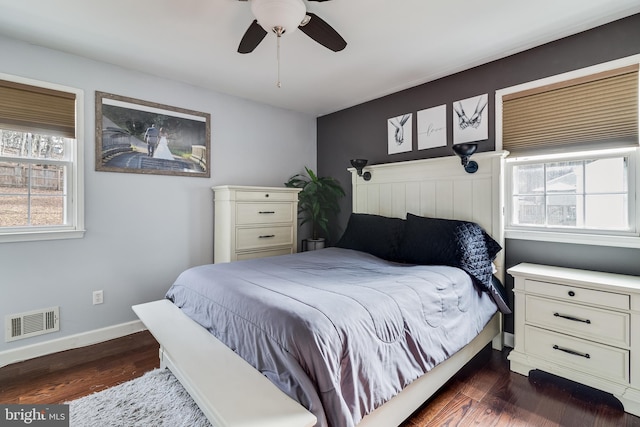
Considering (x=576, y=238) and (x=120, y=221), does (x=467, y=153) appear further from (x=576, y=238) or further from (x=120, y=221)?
(x=120, y=221)

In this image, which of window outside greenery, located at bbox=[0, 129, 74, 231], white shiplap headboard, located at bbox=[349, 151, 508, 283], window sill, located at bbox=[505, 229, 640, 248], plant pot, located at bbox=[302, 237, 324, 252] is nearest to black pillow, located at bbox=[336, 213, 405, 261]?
white shiplap headboard, located at bbox=[349, 151, 508, 283]

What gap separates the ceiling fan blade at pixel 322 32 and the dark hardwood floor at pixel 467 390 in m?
2.24

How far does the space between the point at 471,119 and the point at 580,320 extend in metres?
1.76

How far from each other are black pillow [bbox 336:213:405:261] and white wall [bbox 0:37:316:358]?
4.65 ft

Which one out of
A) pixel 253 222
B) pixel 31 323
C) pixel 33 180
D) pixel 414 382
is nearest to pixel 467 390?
pixel 414 382

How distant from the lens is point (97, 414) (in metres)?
1.68

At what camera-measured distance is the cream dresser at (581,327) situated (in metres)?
1.73

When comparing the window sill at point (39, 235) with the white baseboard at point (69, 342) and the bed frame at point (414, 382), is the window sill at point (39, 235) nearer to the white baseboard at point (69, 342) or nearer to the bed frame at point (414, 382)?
the white baseboard at point (69, 342)

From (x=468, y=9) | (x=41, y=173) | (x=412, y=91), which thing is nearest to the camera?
(x=468, y=9)

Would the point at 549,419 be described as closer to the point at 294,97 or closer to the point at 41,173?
the point at 294,97

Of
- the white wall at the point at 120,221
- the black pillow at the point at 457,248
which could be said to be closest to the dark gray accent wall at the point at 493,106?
the black pillow at the point at 457,248

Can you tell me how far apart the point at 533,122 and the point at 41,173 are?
3937mm

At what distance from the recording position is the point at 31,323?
7.67 ft

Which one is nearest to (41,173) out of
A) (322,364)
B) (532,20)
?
(322,364)
